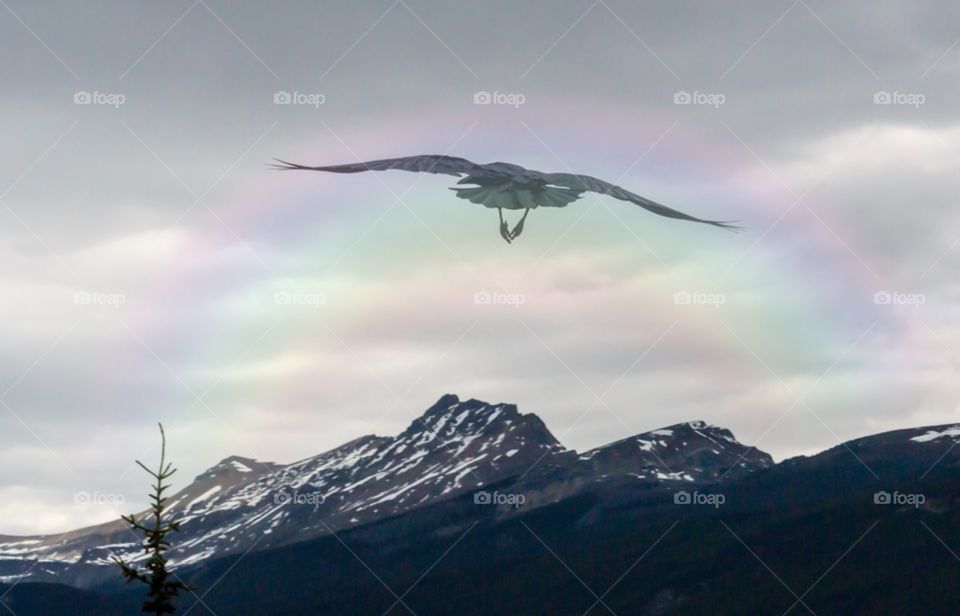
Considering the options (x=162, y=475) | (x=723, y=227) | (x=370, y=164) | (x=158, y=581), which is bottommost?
(x=158, y=581)

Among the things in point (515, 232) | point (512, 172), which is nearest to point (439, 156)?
point (512, 172)

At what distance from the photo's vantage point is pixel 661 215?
2586 inches

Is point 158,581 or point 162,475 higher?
point 162,475

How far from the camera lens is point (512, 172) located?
70.4m

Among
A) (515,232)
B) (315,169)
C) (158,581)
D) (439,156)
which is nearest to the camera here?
(158,581)

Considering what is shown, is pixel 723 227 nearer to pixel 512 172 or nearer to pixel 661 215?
pixel 661 215

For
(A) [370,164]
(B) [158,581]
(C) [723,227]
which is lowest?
(B) [158,581]

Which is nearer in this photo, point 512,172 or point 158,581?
point 158,581

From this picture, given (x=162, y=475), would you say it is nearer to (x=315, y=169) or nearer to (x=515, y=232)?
(x=315, y=169)

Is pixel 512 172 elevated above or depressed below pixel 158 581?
above

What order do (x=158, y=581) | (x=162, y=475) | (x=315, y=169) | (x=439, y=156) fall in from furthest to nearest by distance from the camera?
1. (x=439, y=156)
2. (x=315, y=169)
3. (x=158, y=581)
4. (x=162, y=475)

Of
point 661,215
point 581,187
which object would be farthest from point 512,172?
point 661,215

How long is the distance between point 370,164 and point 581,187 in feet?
40.4

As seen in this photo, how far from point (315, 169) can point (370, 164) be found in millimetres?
6149
